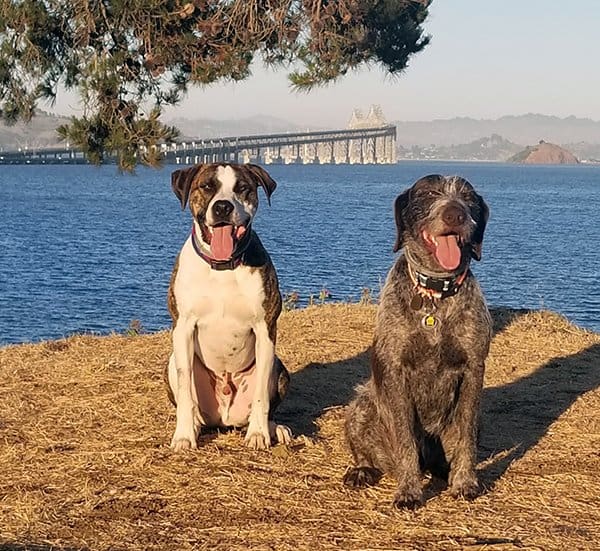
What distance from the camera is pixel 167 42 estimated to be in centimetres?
991

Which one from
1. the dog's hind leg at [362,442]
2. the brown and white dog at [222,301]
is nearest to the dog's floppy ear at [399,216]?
the dog's hind leg at [362,442]

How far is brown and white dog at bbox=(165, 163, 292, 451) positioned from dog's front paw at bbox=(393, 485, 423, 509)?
1362 mm

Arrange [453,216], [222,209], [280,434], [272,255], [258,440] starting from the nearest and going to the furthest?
[453,216]
[222,209]
[258,440]
[280,434]
[272,255]

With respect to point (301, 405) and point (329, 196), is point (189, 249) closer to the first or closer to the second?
point (301, 405)

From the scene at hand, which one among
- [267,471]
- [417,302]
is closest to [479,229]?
[417,302]

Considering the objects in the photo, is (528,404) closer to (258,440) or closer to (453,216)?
(258,440)

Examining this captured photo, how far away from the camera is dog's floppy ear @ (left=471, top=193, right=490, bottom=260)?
17.6ft

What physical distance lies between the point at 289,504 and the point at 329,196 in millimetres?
76636

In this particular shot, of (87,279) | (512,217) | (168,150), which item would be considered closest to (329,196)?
(512,217)

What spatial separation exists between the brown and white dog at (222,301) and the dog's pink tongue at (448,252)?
1445mm

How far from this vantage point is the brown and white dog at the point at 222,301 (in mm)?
6145

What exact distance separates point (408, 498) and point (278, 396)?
1.68 metres

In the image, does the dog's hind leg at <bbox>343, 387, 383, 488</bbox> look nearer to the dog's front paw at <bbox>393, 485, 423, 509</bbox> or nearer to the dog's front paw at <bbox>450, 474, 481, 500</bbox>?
the dog's front paw at <bbox>393, 485, 423, 509</bbox>

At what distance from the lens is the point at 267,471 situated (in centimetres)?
586
